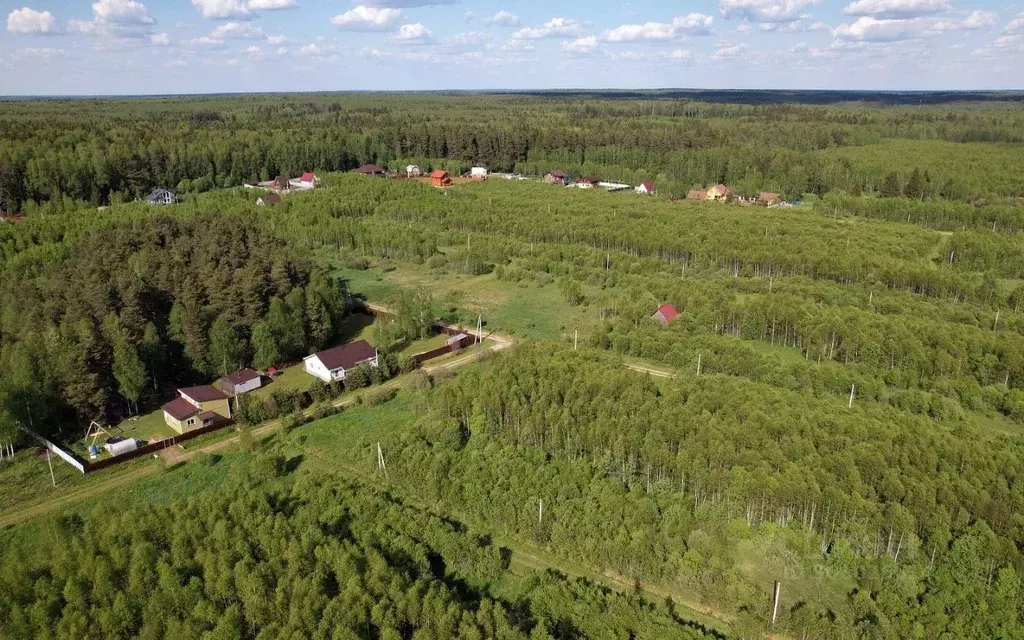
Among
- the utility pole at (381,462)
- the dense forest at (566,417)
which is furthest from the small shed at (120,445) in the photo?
the utility pole at (381,462)

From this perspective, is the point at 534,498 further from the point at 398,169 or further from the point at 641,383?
the point at 398,169

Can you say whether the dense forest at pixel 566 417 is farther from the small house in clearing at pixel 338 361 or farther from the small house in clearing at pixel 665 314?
the small house in clearing at pixel 338 361

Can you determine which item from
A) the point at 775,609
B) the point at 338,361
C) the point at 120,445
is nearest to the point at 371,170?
the point at 338,361

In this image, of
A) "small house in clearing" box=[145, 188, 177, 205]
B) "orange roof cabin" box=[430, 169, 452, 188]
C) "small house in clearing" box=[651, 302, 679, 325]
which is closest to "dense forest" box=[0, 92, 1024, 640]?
"small house in clearing" box=[651, 302, 679, 325]

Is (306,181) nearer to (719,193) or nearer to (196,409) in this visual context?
(719,193)

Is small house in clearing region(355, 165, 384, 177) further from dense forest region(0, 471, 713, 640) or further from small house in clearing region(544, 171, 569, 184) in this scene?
dense forest region(0, 471, 713, 640)

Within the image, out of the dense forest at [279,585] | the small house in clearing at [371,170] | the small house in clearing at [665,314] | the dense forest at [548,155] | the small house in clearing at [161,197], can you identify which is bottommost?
the dense forest at [279,585]
